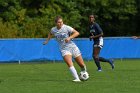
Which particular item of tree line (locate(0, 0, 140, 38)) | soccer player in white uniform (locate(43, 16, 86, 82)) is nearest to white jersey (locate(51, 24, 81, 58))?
soccer player in white uniform (locate(43, 16, 86, 82))

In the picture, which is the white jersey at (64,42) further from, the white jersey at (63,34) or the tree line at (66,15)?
the tree line at (66,15)

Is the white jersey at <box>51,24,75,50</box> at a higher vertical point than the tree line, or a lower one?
higher

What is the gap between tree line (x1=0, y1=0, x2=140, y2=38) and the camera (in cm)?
3825

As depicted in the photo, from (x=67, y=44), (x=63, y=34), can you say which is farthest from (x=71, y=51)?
(x=63, y=34)

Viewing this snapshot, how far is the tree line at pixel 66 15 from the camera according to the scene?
1506 inches

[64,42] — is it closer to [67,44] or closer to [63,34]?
[67,44]

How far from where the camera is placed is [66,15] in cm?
4216

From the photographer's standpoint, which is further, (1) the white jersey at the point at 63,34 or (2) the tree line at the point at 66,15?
(2) the tree line at the point at 66,15

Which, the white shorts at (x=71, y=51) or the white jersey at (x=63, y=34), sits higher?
the white jersey at (x=63, y=34)

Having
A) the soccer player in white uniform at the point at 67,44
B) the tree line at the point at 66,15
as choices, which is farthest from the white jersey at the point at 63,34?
the tree line at the point at 66,15

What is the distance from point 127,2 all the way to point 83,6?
359cm

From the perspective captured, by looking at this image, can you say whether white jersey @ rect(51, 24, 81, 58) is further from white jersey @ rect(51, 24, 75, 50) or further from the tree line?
the tree line

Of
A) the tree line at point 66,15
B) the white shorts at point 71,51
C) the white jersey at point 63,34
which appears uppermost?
the white jersey at point 63,34

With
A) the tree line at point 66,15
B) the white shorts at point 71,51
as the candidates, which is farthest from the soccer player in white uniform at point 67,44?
the tree line at point 66,15
